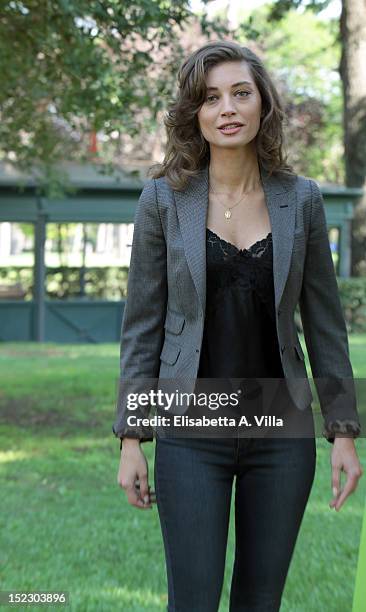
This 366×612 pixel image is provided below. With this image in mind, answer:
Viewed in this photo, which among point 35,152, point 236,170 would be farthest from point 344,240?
point 236,170

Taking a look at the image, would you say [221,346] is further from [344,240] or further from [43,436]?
[344,240]

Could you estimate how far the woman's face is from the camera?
2889 millimetres

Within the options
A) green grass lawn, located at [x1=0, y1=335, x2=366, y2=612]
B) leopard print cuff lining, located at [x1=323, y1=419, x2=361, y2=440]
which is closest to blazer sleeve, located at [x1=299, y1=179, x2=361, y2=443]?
leopard print cuff lining, located at [x1=323, y1=419, x2=361, y2=440]

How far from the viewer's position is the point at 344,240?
23844 mm

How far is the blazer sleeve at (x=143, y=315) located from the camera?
2830 mm

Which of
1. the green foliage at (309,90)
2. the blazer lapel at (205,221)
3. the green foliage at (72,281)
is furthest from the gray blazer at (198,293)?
the green foliage at (309,90)

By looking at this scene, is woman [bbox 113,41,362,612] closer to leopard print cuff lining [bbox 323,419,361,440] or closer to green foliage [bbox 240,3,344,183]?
leopard print cuff lining [bbox 323,419,361,440]

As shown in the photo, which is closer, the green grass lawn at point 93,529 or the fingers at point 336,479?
the fingers at point 336,479

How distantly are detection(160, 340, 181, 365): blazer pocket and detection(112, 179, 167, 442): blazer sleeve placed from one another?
2 centimetres

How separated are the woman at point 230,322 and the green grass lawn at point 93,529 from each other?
8.31 ft

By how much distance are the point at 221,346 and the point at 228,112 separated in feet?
2.20

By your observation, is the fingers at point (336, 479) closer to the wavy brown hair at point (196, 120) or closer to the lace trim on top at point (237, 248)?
the lace trim on top at point (237, 248)

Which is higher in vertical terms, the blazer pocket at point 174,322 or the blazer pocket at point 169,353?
the blazer pocket at point 174,322

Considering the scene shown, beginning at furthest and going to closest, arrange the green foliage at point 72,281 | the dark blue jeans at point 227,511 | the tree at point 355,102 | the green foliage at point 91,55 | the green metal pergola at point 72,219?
the green foliage at point 72,281, the green metal pergola at point 72,219, the tree at point 355,102, the green foliage at point 91,55, the dark blue jeans at point 227,511
